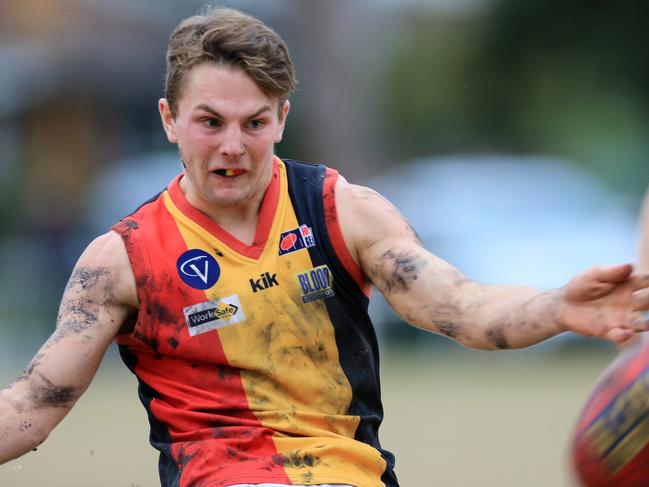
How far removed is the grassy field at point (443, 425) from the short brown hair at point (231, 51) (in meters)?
3.49

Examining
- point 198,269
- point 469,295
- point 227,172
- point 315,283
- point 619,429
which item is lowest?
point 619,429

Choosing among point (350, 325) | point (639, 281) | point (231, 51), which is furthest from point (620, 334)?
point (231, 51)

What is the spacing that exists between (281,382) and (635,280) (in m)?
1.28

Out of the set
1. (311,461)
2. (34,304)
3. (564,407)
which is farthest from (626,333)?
(34,304)

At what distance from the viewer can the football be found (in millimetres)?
3822

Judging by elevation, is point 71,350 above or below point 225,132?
below

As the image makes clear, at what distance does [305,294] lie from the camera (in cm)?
440

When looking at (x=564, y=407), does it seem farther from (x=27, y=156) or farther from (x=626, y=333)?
(x=27, y=156)

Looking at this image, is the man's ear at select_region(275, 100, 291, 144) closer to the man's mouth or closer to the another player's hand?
the man's mouth

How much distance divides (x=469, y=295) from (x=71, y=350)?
52.5 inches

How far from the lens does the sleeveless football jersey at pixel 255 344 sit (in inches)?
169

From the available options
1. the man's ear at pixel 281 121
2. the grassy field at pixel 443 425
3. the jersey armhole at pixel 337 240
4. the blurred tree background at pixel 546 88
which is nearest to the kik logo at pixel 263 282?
the jersey armhole at pixel 337 240

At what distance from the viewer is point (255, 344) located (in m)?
4.36

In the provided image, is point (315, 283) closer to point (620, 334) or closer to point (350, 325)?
point (350, 325)
